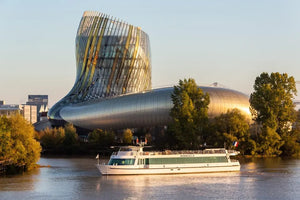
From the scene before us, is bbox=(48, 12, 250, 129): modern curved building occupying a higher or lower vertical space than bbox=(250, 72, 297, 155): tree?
higher

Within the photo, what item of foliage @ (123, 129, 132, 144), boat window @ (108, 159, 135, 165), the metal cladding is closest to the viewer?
boat window @ (108, 159, 135, 165)

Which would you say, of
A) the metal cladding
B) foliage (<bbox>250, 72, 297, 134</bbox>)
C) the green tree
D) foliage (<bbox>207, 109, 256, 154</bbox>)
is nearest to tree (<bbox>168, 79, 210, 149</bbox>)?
foliage (<bbox>207, 109, 256, 154</bbox>)

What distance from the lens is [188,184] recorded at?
181ft

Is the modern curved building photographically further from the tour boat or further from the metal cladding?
the tour boat

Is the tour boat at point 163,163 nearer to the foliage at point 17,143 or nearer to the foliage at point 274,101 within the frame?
the foliage at point 17,143

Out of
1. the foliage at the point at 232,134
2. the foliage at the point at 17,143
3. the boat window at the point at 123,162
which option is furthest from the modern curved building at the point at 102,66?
the boat window at the point at 123,162

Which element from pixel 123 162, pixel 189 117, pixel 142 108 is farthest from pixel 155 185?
pixel 142 108

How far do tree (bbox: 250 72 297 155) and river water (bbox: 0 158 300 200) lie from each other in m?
15.4

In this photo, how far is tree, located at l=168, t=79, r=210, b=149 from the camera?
8406 cm

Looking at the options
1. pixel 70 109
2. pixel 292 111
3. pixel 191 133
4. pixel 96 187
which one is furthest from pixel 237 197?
pixel 70 109

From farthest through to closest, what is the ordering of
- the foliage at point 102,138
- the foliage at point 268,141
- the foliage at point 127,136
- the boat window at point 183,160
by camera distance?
the foliage at point 102,138
the foliage at point 127,136
the foliage at point 268,141
the boat window at point 183,160

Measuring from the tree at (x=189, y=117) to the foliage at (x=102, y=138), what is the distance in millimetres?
21430

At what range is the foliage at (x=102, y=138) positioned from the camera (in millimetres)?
105875

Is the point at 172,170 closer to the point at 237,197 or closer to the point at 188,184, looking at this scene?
the point at 188,184
